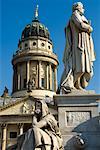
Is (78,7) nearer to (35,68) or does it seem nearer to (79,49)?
(79,49)

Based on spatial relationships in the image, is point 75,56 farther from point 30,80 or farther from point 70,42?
point 30,80

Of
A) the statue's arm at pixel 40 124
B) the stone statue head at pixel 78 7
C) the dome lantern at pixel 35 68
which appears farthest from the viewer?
the dome lantern at pixel 35 68

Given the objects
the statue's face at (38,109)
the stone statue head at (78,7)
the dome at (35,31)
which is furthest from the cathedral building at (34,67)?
the statue's face at (38,109)

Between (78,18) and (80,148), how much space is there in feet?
12.9

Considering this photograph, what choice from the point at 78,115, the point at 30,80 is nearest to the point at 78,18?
the point at 78,115

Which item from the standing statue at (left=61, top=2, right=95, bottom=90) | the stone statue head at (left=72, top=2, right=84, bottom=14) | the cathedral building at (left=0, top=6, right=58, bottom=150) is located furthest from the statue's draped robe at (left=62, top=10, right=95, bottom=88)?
the cathedral building at (left=0, top=6, right=58, bottom=150)

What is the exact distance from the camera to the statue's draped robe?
31.4ft

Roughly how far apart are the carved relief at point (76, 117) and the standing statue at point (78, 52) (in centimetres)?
82

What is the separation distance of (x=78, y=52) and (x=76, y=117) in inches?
80.8

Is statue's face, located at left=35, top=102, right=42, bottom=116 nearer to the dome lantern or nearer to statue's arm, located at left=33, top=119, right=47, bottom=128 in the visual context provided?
statue's arm, located at left=33, top=119, right=47, bottom=128

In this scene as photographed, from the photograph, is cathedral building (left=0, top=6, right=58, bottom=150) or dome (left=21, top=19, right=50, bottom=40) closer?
cathedral building (left=0, top=6, right=58, bottom=150)

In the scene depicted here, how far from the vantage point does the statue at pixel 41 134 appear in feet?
24.6

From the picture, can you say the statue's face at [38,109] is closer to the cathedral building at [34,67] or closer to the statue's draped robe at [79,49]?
Result: the statue's draped robe at [79,49]

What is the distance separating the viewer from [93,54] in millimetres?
10008
